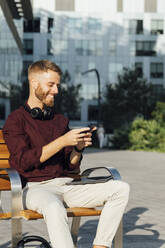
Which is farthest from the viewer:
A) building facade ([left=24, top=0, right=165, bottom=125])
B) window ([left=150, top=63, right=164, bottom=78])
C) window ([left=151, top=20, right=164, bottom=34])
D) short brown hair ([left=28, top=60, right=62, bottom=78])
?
window ([left=151, top=20, right=164, bottom=34])

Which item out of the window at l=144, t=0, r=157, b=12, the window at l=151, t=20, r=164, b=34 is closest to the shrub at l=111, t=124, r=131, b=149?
the window at l=151, t=20, r=164, b=34

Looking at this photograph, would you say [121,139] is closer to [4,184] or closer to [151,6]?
[4,184]

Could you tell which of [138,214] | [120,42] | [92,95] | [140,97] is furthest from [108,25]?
[138,214]

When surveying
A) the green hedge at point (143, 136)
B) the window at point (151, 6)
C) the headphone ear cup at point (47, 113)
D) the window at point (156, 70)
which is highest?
the window at point (151, 6)

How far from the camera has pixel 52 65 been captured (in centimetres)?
425

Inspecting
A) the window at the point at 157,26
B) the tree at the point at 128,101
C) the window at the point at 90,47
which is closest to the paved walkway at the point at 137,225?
the tree at the point at 128,101

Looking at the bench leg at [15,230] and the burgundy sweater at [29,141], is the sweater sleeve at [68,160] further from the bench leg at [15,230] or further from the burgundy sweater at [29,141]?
the bench leg at [15,230]

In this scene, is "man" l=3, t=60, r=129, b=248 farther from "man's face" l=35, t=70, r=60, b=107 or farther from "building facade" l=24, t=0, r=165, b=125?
"building facade" l=24, t=0, r=165, b=125

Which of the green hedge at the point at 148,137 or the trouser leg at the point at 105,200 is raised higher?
the trouser leg at the point at 105,200

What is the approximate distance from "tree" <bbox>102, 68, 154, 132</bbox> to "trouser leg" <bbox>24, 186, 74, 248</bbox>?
58569 millimetres

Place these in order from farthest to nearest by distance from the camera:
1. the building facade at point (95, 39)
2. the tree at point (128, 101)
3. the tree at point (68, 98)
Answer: the building facade at point (95, 39) → the tree at point (68, 98) → the tree at point (128, 101)

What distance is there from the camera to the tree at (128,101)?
208 ft

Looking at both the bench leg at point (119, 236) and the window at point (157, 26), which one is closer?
the bench leg at point (119, 236)

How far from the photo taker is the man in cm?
396
